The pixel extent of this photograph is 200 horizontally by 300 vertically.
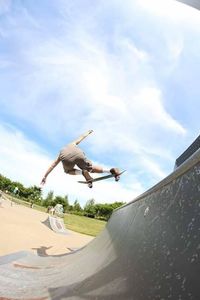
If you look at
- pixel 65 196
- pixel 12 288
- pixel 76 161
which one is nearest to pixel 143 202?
pixel 12 288

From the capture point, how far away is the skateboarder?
8508mm

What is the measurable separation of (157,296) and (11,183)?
105093 mm

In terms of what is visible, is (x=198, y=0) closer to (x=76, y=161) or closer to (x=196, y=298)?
(x=76, y=161)

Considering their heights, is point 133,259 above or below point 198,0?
below

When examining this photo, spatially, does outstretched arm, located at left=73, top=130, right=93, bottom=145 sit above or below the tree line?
below

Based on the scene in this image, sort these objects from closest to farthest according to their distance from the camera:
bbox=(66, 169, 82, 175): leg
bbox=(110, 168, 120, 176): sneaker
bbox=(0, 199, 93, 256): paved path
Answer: bbox=(66, 169, 82, 175): leg, bbox=(110, 168, 120, 176): sneaker, bbox=(0, 199, 93, 256): paved path

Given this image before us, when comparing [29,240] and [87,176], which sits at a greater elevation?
[87,176]

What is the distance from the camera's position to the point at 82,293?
3033mm

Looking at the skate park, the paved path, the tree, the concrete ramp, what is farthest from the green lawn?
the tree

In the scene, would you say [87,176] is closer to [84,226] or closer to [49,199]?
[84,226]

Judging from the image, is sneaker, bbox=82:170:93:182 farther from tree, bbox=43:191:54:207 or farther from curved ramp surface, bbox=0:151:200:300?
tree, bbox=43:191:54:207

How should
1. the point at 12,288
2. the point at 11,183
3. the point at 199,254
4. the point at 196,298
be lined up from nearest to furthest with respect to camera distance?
the point at 196,298 < the point at 199,254 < the point at 12,288 < the point at 11,183

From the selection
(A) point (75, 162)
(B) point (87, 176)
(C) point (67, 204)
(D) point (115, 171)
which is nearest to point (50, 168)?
(A) point (75, 162)

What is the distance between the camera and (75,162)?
860 cm
